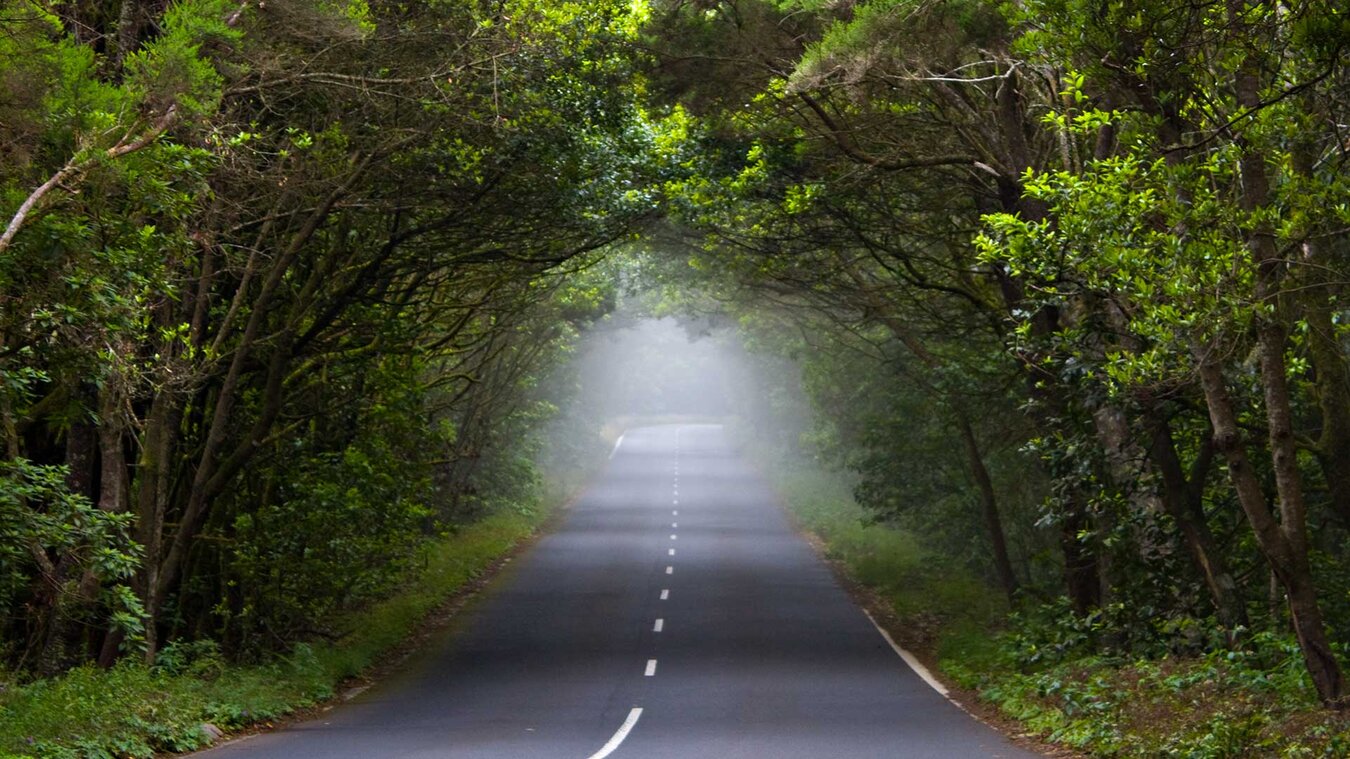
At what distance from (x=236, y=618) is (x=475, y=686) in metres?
3.27

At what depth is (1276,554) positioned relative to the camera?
10773mm

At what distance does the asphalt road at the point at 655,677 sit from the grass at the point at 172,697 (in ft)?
1.76

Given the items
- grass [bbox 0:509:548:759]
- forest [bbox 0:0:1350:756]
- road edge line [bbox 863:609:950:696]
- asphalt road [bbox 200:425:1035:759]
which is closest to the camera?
forest [bbox 0:0:1350:756]

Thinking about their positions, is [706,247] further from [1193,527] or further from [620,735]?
[620,735]

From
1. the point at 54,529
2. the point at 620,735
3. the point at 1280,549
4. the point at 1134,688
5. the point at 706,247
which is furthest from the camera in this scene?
the point at 706,247

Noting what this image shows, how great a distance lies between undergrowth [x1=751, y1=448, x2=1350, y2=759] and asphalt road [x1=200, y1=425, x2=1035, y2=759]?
725 mm

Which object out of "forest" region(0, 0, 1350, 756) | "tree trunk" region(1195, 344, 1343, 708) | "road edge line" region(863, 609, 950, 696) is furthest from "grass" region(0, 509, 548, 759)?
"tree trunk" region(1195, 344, 1343, 708)

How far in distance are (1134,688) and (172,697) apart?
901cm

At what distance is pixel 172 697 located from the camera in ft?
45.2

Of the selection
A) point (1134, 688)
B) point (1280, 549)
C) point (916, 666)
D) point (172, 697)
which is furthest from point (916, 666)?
point (172, 697)

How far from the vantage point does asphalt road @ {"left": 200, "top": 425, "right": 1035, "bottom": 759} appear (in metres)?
13.4

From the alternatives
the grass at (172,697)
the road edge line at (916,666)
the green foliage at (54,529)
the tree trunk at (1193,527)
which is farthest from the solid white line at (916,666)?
the green foliage at (54,529)

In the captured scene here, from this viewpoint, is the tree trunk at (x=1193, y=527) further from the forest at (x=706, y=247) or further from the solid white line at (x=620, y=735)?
the solid white line at (x=620, y=735)

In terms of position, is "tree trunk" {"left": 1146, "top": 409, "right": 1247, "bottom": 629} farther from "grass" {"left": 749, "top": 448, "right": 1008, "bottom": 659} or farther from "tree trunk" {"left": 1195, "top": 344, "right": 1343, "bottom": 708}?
"grass" {"left": 749, "top": 448, "right": 1008, "bottom": 659}
